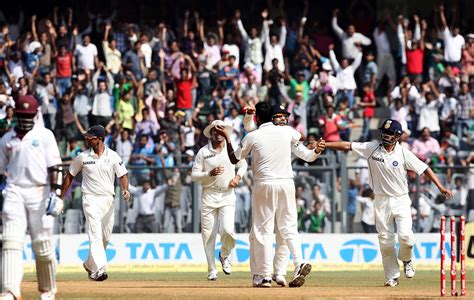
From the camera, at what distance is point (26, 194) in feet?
47.3

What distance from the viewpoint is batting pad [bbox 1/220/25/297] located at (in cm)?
1423

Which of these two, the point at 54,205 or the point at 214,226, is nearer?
the point at 54,205

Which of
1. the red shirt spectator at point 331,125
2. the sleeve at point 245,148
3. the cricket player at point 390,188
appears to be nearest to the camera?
the sleeve at point 245,148

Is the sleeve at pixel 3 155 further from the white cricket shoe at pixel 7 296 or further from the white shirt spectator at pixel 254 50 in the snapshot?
the white shirt spectator at pixel 254 50

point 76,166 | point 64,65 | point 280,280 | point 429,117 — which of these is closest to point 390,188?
point 280,280

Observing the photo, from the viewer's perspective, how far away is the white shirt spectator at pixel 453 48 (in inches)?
1251

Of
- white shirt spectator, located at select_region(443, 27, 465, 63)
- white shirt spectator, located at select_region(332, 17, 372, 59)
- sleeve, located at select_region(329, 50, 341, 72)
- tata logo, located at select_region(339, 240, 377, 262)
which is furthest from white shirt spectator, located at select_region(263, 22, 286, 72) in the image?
tata logo, located at select_region(339, 240, 377, 262)

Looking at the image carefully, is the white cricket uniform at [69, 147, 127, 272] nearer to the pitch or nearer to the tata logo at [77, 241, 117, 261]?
the pitch

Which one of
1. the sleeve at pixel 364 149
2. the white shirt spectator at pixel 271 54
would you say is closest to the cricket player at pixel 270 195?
the sleeve at pixel 364 149

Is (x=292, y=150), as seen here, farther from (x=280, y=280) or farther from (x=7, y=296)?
(x=7, y=296)

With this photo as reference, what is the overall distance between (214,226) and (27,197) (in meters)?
6.24

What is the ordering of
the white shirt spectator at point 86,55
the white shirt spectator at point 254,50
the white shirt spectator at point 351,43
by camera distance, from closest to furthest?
the white shirt spectator at point 86,55, the white shirt spectator at point 254,50, the white shirt spectator at point 351,43

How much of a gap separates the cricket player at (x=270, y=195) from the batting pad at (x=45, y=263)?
347 cm

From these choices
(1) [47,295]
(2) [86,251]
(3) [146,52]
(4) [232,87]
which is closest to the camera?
(1) [47,295]
